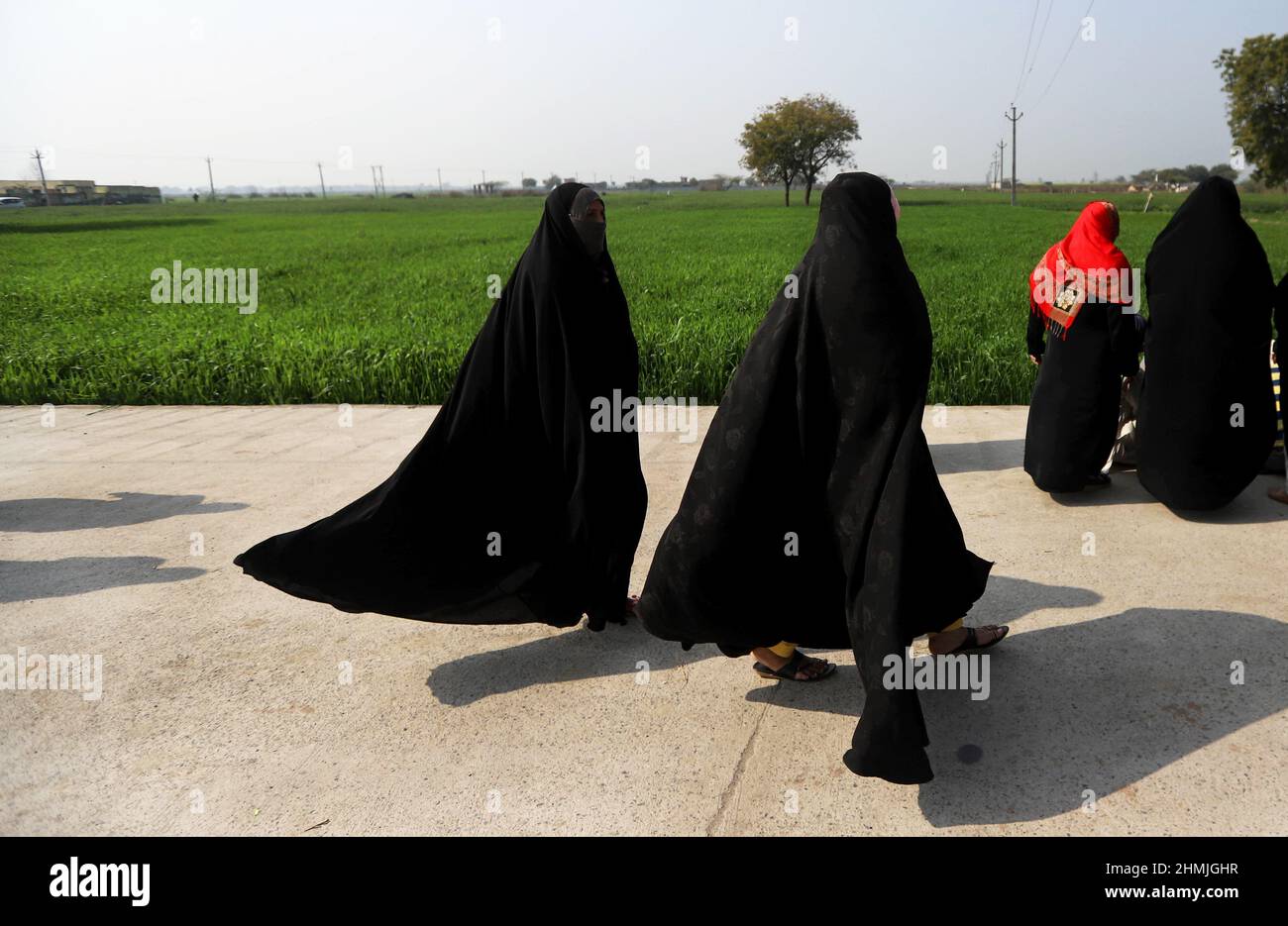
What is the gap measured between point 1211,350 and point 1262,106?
62.3 m

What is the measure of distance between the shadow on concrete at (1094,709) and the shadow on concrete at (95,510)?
16.5ft

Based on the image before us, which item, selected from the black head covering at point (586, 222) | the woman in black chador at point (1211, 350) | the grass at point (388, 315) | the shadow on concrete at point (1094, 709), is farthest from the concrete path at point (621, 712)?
the grass at point (388, 315)

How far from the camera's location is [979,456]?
7168 mm

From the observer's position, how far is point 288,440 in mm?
8352

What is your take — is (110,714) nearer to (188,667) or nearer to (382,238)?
(188,667)

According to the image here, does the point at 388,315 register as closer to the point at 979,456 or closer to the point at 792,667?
the point at 979,456

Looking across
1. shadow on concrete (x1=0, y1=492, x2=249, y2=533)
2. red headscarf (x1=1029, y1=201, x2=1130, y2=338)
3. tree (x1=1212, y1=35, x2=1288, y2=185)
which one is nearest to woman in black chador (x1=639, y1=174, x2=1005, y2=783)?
red headscarf (x1=1029, y1=201, x2=1130, y2=338)

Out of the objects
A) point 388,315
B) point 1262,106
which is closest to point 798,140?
point 1262,106

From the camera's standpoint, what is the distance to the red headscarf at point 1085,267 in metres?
5.70

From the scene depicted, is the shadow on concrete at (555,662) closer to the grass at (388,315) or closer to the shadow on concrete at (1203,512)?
the shadow on concrete at (1203,512)

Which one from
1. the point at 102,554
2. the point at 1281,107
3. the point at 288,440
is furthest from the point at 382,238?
the point at 1281,107

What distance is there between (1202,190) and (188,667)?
5977 millimetres

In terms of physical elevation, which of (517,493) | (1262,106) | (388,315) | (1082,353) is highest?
(1262,106)

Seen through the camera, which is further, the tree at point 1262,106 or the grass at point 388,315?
the tree at point 1262,106
